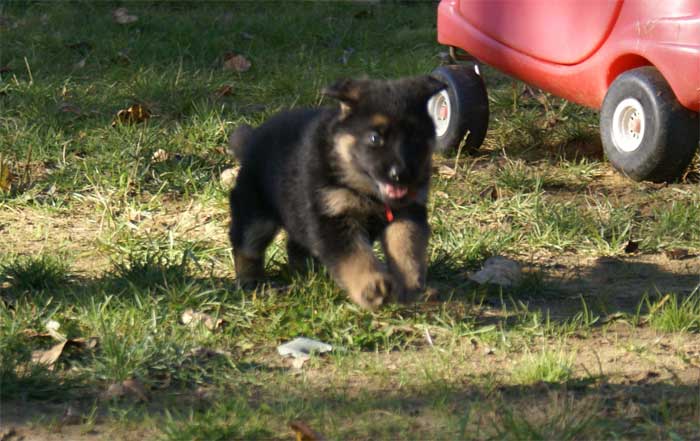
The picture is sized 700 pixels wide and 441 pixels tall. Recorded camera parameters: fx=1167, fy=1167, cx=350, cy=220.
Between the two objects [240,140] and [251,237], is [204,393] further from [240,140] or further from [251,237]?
[240,140]

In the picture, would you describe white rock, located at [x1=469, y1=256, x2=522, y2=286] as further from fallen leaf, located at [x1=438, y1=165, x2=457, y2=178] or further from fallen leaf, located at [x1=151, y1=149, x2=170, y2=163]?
fallen leaf, located at [x1=151, y1=149, x2=170, y2=163]

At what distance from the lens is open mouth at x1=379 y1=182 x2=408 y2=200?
4.08 metres

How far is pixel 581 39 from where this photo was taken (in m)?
5.93

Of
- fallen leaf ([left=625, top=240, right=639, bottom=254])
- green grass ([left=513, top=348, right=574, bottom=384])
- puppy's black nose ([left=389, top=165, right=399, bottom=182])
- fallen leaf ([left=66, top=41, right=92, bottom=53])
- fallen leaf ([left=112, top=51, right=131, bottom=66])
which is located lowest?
fallen leaf ([left=66, top=41, right=92, bottom=53])

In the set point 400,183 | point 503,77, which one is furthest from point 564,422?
point 503,77

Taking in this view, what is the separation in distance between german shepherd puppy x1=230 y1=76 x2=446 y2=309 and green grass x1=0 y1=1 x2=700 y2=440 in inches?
7.3

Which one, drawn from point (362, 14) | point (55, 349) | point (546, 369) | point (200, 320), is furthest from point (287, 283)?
point (362, 14)

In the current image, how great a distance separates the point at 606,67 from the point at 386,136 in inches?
85.5

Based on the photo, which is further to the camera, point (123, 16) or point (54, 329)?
point (123, 16)

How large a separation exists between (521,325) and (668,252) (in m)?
1.22

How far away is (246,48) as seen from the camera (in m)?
8.68

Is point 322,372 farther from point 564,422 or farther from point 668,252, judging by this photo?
point 668,252

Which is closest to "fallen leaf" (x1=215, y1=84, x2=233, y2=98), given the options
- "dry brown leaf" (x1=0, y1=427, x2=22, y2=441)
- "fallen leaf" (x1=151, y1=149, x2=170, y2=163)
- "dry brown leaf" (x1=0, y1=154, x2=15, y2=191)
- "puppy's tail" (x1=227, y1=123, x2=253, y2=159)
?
"fallen leaf" (x1=151, y1=149, x2=170, y2=163)

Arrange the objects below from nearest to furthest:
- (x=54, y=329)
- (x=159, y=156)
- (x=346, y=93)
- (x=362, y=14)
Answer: (x=54, y=329) < (x=346, y=93) < (x=159, y=156) < (x=362, y=14)
